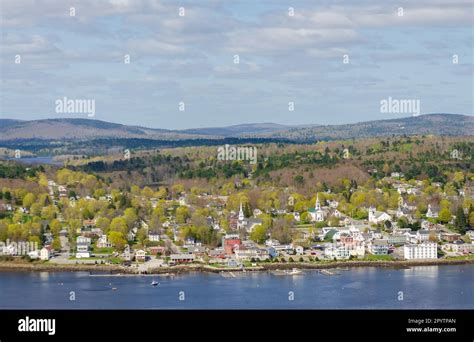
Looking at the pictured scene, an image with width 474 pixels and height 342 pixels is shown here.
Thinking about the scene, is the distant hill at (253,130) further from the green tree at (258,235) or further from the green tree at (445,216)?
the green tree at (258,235)

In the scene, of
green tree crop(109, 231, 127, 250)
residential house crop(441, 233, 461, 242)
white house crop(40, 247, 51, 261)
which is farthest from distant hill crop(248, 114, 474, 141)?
white house crop(40, 247, 51, 261)

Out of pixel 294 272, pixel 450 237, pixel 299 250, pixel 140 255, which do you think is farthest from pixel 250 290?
pixel 450 237

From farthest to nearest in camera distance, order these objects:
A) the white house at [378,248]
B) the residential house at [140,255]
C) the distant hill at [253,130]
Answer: the distant hill at [253,130], the white house at [378,248], the residential house at [140,255]

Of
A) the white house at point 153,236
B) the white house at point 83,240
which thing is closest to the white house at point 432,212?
the white house at point 153,236

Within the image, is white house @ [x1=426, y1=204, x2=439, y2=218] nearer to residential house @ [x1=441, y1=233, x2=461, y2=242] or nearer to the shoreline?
residential house @ [x1=441, y1=233, x2=461, y2=242]
